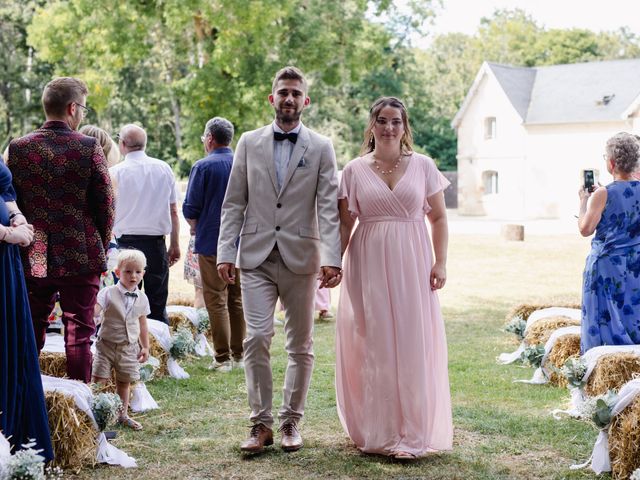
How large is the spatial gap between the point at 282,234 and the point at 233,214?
0.37 meters

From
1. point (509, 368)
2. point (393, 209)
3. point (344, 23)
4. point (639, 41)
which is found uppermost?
point (639, 41)

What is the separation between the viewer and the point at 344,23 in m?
29.2

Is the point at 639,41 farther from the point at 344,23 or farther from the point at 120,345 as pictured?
the point at 120,345

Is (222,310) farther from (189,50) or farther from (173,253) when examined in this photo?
(189,50)

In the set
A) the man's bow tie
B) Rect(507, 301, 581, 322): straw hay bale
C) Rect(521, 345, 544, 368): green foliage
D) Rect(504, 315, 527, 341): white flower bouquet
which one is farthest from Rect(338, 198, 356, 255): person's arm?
Rect(507, 301, 581, 322): straw hay bale

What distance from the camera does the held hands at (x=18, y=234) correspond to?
4551 mm

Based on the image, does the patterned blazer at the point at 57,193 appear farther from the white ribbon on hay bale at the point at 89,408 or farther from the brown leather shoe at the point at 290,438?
the brown leather shoe at the point at 290,438

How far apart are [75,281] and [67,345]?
0.46 meters

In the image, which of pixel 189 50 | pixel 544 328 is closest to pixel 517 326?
pixel 544 328

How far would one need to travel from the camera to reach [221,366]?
8.58m

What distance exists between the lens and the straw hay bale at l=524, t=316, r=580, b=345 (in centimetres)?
839

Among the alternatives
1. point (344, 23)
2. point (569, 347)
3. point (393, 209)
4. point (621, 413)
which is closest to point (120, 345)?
point (393, 209)

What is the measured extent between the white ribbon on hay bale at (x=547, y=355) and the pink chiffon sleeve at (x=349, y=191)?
2.95m

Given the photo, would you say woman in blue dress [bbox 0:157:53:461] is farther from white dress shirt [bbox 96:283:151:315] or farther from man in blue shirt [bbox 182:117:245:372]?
man in blue shirt [bbox 182:117:245:372]
